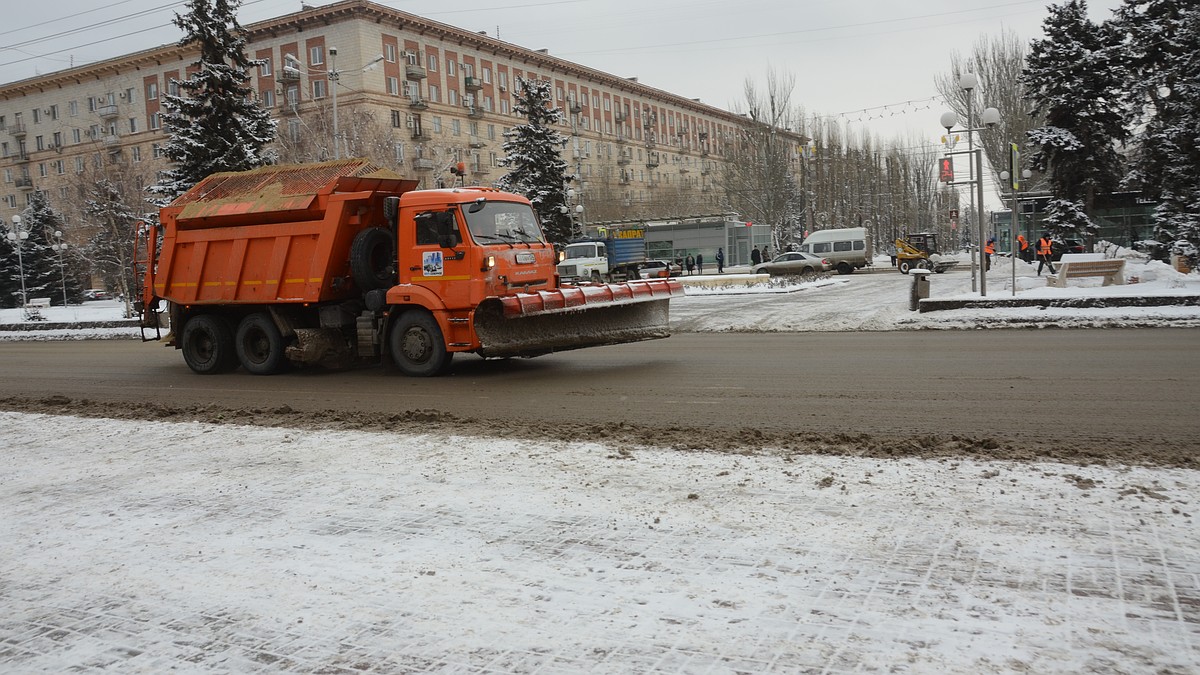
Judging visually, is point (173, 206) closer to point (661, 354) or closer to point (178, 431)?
point (178, 431)

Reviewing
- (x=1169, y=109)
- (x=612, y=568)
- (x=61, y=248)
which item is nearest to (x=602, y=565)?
(x=612, y=568)

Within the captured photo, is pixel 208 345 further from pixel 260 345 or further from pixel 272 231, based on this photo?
pixel 272 231

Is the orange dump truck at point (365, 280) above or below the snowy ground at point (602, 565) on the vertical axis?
above

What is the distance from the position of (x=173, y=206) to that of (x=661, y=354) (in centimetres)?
879

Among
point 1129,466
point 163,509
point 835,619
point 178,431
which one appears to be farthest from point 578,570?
point 178,431

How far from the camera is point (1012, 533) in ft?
14.7

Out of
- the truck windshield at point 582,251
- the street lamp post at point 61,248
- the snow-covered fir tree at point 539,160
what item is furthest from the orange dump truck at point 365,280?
the street lamp post at point 61,248

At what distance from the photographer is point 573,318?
12594mm

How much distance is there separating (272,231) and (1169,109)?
31.9 m

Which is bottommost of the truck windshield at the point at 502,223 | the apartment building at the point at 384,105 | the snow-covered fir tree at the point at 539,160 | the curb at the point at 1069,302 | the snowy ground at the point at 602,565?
the snowy ground at the point at 602,565

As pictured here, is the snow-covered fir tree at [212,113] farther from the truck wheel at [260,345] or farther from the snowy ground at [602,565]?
the snowy ground at [602,565]

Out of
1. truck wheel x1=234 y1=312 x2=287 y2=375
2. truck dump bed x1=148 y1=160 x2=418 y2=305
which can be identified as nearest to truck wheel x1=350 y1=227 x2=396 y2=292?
truck dump bed x1=148 y1=160 x2=418 y2=305

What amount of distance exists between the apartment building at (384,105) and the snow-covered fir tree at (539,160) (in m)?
6.31

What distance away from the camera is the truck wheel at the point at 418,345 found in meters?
12.4
